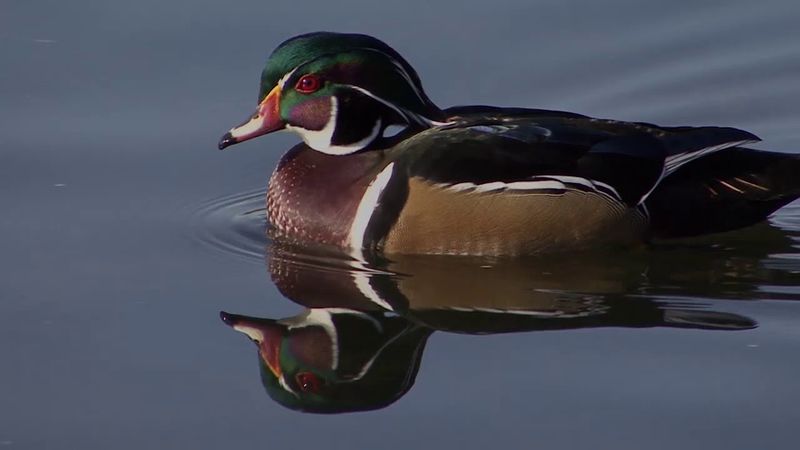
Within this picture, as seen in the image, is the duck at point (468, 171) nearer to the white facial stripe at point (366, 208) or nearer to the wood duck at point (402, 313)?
the white facial stripe at point (366, 208)

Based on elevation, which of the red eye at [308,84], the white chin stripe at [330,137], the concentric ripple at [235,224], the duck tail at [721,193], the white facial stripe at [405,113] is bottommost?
the concentric ripple at [235,224]

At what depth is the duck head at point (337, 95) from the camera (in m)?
8.38

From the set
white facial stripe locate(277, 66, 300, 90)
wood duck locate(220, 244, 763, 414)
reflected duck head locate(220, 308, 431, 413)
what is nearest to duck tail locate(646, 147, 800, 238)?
wood duck locate(220, 244, 763, 414)

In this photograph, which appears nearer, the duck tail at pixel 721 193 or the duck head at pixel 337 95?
the duck head at pixel 337 95

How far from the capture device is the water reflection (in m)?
7.06

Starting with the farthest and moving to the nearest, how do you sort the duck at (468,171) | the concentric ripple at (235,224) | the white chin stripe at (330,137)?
the white chin stripe at (330,137)
the concentric ripple at (235,224)
the duck at (468,171)

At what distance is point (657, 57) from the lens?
405 inches

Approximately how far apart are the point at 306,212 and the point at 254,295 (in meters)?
0.83

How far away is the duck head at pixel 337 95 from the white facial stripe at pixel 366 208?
35 centimetres

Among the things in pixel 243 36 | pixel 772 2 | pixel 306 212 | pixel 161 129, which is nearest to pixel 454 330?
pixel 306 212

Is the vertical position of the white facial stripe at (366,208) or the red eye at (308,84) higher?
the red eye at (308,84)

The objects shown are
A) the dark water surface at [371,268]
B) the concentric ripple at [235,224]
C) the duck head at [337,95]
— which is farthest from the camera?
the concentric ripple at [235,224]

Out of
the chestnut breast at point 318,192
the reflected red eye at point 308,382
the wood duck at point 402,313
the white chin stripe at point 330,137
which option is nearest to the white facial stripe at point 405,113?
the white chin stripe at point 330,137

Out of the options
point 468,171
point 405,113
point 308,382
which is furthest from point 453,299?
point 405,113
